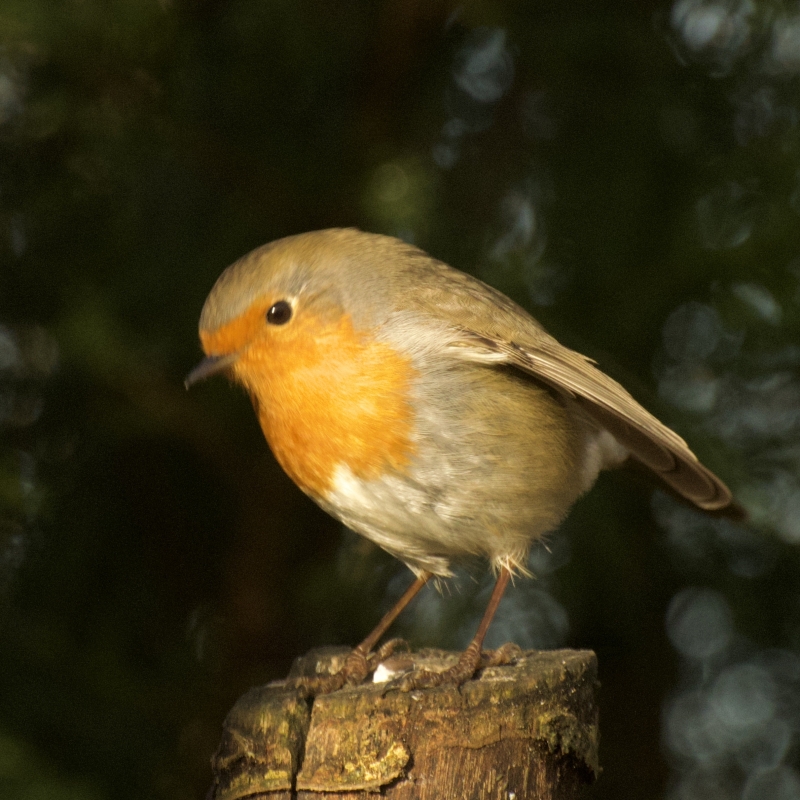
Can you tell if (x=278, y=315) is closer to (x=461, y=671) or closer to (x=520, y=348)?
(x=520, y=348)

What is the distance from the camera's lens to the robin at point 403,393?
2443mm

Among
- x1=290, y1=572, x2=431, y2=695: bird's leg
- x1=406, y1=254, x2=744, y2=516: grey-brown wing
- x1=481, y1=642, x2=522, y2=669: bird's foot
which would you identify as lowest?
x1=290, y1=572, x2=431, y2=695: bird's leg

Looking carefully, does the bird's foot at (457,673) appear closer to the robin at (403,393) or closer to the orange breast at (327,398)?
the robin at (403,393)

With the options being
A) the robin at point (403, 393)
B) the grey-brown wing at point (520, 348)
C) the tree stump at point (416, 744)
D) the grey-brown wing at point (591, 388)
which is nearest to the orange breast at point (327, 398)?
the robin at point (403, 393)

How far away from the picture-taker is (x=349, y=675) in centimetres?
254

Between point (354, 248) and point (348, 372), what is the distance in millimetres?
387

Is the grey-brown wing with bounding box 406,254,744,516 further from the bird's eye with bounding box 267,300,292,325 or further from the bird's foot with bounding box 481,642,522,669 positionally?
the bird's foot with bounding box 481,642,522,669

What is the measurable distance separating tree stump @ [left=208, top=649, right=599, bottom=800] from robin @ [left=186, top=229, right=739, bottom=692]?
0.23m

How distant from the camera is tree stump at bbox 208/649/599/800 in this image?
1.99 metres

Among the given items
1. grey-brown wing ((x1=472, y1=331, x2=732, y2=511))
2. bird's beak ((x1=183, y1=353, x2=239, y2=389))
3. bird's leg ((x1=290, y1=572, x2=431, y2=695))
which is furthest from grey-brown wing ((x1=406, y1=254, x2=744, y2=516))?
bird's leg ((x1=290, y1=572, x2=431, y2=695))

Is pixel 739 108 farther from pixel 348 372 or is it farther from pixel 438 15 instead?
pixel 348 372

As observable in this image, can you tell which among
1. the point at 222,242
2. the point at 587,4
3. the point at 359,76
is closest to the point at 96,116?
the point at 222,242

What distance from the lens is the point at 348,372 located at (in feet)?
8.13

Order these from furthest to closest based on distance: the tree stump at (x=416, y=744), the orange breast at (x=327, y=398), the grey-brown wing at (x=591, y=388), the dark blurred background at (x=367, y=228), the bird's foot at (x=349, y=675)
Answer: the dark blurred background at (x=367, y=228), the grey-brown wing at (x=591, y=388), the orange breast at (x=327, y=398), the bird's foot at (x=349, y=675), the tree stump at (x=416, y=744)
